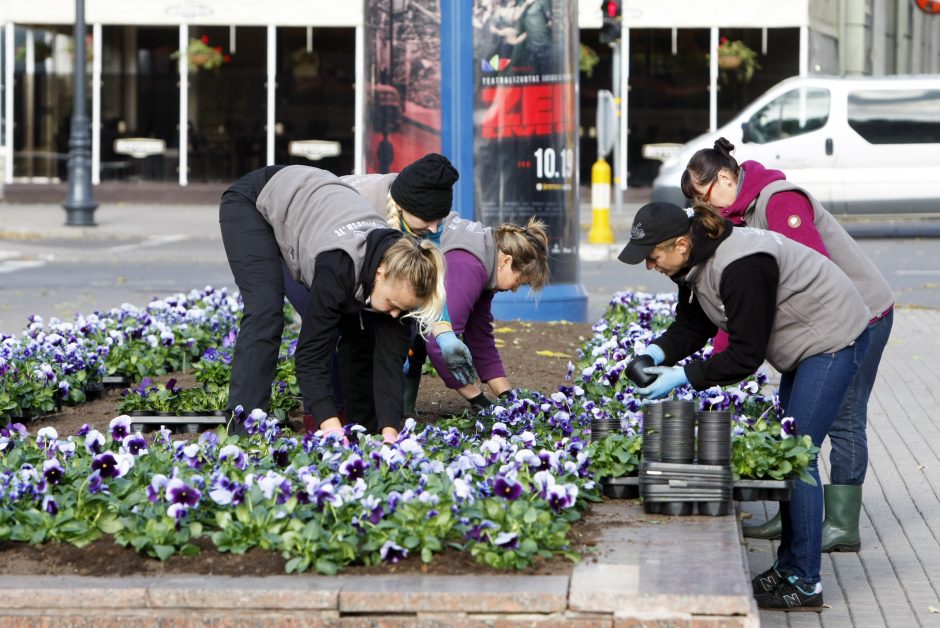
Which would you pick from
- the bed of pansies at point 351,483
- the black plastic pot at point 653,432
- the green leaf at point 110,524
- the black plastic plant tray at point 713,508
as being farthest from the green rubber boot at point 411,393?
the green leaf at point 110,524

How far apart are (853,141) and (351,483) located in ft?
59.1

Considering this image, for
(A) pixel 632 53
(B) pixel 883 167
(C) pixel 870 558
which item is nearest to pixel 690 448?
(C) pixel 870 558

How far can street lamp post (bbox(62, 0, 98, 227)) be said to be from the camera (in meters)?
22.6

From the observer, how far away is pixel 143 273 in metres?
17.5

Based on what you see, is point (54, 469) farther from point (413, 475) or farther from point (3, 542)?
point (413, 475)

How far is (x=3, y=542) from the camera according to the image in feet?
14.5

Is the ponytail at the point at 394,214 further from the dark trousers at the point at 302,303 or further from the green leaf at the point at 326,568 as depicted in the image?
the green leaf at the point at 326,568

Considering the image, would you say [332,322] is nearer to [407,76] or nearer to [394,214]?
[394,214]

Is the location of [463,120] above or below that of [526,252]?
above

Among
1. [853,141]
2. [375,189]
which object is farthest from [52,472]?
[853,141]

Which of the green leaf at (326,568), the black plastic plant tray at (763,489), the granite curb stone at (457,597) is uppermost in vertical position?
the black plastic plant tray at (763,489)

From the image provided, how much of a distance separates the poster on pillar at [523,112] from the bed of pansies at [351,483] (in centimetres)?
491

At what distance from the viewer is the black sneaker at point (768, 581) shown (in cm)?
500

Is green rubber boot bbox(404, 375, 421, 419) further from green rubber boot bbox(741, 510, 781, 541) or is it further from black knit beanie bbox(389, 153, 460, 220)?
green rubber boot bbox(741, 510, 781, 541)
